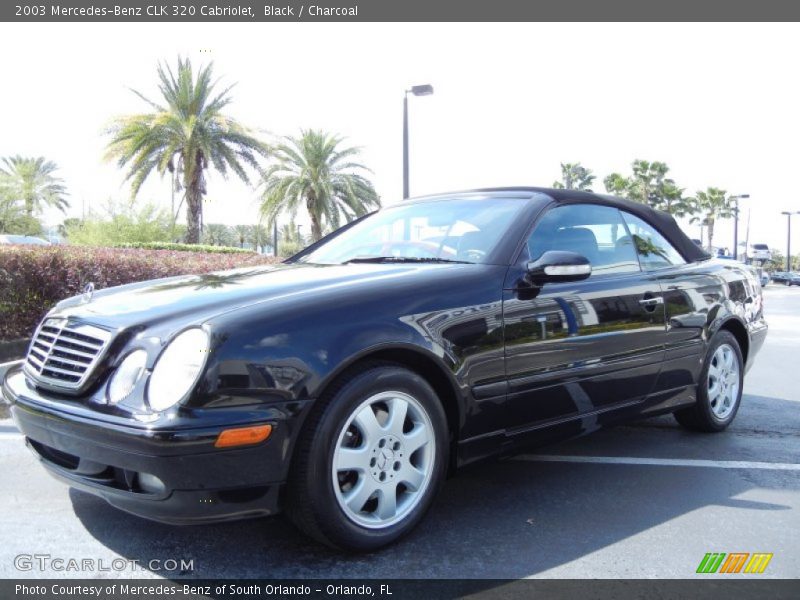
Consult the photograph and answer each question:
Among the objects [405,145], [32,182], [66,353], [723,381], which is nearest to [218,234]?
[32,182]

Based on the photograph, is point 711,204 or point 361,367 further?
point 711,204

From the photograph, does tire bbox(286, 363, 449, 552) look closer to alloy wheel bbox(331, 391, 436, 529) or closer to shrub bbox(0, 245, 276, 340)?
alloy wheel bbox(331, 391, 436, 529)

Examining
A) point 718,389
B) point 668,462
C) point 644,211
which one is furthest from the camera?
point 718,389

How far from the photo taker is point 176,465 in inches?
89.4

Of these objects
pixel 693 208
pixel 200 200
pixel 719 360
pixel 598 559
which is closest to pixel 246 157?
pixel 200 200

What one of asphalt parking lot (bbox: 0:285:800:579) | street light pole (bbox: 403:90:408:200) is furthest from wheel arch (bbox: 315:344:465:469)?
street light pole (bbox: 403:90:408:200)

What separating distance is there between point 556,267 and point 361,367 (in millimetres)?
1055

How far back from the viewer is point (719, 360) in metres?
4.53

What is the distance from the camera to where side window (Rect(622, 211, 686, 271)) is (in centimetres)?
411

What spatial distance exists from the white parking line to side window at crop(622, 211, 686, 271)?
1.10m

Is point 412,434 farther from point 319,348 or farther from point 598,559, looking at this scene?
point 598,559

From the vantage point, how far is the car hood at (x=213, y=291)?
8.70 feet

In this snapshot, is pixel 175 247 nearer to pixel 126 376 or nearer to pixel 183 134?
pixel 183 134

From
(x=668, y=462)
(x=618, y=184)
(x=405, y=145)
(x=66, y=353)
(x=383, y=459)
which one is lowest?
(x=668, y=462)
